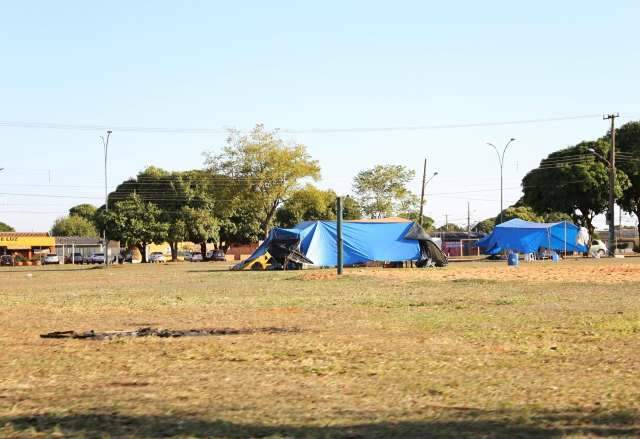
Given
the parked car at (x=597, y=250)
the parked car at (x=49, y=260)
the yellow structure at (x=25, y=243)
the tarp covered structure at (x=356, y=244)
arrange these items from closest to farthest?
the tarp covered structure at (x=356, y=244)
the parked car at (x=597, y=250)
the parked car at (x=49, y=260)
the yellow structure at (x=25, y=243)

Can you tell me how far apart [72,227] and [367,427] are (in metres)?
130

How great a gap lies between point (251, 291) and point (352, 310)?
723 cm

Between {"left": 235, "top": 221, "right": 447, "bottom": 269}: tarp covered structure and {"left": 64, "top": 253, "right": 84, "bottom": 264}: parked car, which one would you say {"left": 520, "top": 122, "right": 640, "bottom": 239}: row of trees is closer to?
{"left": 235, "top": 221, "right": 447, "bottom": 269}: tarp covered structure

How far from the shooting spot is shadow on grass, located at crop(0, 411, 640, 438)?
5.51 meters

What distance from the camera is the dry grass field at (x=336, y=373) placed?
5.86 m

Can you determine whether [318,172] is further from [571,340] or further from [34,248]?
[571,340]

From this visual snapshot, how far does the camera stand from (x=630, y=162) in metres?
66.9

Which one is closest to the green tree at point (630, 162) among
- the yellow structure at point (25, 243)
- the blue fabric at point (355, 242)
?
the blue fabric at point (355, 242)

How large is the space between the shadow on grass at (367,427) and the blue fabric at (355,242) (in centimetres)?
3595

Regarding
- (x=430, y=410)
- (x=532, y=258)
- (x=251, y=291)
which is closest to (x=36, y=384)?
(x=430, y=410)

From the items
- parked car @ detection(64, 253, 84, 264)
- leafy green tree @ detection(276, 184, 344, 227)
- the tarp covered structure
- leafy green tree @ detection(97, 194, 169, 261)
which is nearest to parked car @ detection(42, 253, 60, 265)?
parked car @ detection(64, 253, 84, 264)

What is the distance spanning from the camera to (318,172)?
241 feet

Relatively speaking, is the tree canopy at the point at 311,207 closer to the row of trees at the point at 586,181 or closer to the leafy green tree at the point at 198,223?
the leafy green tree at the point at 198,223

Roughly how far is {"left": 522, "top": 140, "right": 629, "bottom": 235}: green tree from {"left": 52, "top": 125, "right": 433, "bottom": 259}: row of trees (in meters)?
20.3
